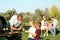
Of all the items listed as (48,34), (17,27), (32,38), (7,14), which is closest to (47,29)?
(48,34)

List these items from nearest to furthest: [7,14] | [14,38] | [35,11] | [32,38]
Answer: [32,38] → [14,38] → [7,14] → [35,11]

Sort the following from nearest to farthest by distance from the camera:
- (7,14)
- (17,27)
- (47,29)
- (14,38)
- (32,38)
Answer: (32,38), (14,38), (17,27), (47,29), (7,14)

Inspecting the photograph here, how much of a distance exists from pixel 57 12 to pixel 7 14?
339cm

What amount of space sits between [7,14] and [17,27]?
5092 millimetres

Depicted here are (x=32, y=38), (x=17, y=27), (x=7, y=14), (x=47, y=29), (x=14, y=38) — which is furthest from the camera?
(x=7, y=14)

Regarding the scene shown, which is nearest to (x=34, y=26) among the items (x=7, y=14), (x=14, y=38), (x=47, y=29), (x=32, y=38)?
(x=32, y=38)

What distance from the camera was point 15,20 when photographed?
709 centimetres

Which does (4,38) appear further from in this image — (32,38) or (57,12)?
(57,12)

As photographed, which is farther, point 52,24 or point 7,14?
point 7,14

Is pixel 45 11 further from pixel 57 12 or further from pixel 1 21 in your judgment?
pixel 1 21

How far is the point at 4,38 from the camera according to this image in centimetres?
677

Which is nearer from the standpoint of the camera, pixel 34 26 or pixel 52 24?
pixel 34 26

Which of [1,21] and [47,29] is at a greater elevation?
[1,21]

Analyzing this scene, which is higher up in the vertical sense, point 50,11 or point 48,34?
point 50,11
